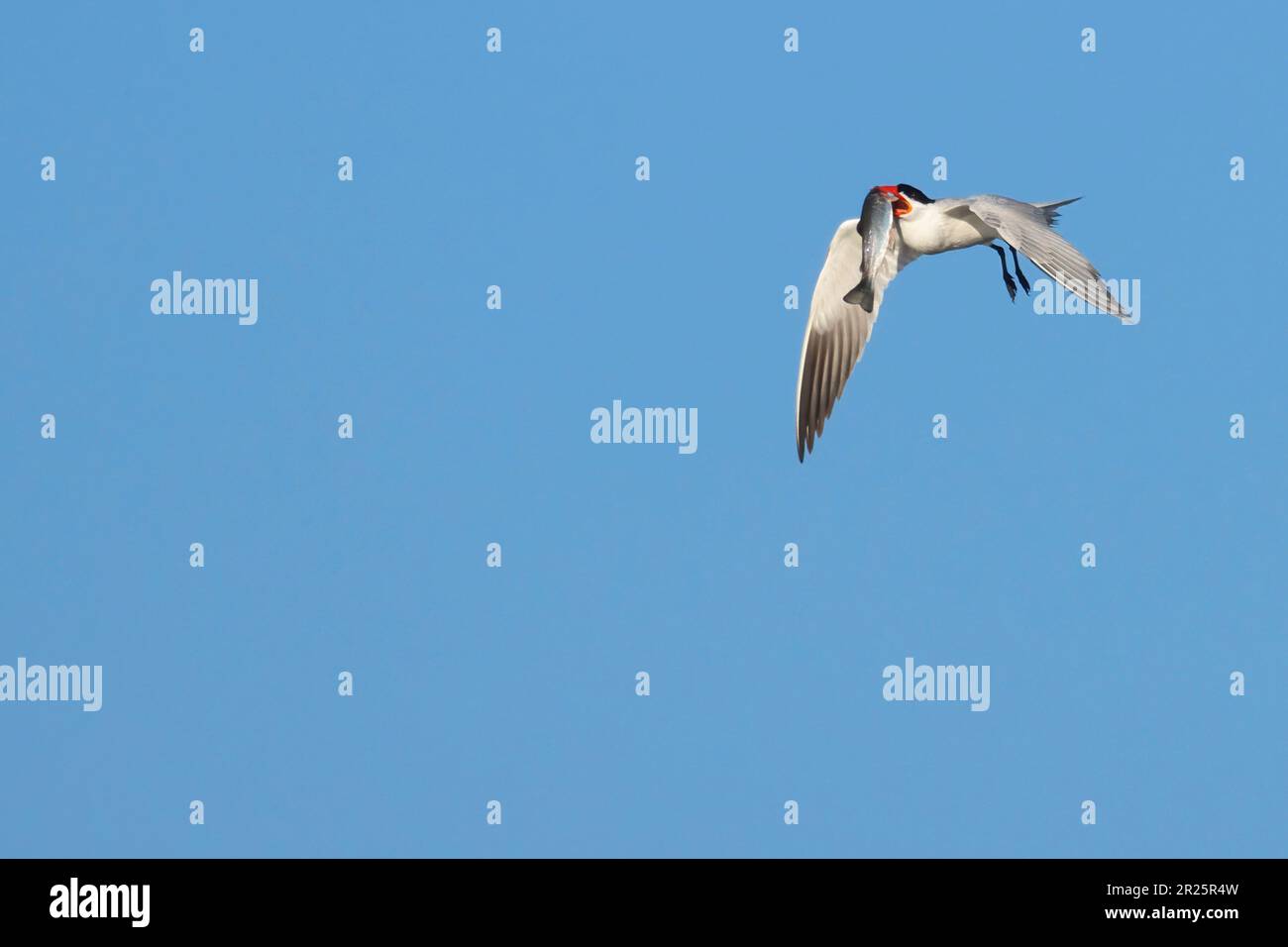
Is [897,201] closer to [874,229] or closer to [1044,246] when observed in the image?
[874,229]

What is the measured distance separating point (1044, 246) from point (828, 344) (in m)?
4.08

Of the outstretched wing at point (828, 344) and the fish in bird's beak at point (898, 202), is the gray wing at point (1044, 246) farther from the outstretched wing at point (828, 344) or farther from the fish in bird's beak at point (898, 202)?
the outstretched wing at point (828, 344)

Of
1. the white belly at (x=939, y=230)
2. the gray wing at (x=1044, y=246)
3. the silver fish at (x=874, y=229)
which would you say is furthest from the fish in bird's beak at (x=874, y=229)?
the gray wing at (x=1044, y=246)

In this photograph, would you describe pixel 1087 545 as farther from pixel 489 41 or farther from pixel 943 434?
pixel 489 41

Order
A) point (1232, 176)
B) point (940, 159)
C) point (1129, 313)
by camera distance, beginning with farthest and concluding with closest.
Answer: point (1232, 176) < point (940, 159) < point (1129, 313)

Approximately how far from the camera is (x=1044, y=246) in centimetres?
1642

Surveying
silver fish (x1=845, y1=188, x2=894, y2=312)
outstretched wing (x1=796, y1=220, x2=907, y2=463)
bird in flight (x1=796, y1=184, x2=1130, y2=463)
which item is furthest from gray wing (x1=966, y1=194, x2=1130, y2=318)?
outstretched wing (x1=796, y1=220, x2=907, y2=463)

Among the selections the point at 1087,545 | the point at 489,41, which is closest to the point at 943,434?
the point at 1087,545

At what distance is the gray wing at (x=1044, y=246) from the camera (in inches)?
614

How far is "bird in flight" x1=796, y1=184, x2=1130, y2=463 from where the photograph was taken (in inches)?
643

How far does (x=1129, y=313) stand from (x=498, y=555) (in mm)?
12059

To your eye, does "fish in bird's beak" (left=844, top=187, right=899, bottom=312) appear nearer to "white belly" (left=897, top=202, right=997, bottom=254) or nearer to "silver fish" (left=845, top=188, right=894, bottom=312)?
"silver fish" (left=845, top=188, right=894, bottom=312)
